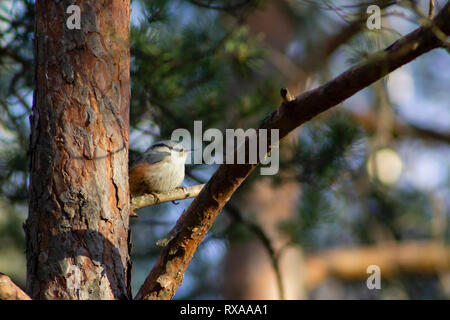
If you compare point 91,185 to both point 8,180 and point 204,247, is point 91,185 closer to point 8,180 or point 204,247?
point 8,180

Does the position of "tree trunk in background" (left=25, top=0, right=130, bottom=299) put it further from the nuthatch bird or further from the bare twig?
the nuthatch bird

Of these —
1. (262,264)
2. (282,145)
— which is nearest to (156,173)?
(282,145)

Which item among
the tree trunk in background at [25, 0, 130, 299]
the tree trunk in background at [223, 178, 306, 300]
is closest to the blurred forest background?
the tree trunk in background at [223, 178, 306, 300]

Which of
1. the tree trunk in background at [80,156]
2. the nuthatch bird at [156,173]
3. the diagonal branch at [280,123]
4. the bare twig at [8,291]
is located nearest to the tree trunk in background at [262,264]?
the nuthatch bird at [156,173]

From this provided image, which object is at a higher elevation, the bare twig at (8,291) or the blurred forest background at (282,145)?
the blurred forest background at (282,145)

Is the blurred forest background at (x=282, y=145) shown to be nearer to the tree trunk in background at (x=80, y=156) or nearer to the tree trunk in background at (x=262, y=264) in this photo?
the tree trunk in background at (x=262, y=264)

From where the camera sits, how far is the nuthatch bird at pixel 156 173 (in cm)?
272

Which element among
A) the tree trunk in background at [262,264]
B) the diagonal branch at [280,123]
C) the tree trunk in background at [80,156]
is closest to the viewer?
the diagonal branch at [280,123]

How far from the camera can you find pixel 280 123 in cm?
155

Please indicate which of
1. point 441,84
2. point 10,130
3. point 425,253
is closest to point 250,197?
point 425,253

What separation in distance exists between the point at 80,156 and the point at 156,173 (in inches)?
40.6

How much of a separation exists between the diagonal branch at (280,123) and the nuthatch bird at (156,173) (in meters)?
0.92

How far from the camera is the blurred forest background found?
2.70 metres

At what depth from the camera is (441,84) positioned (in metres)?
6.78
